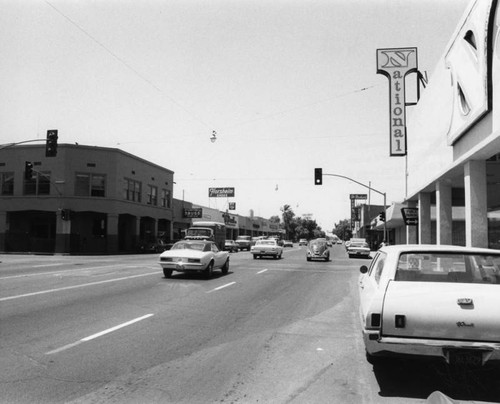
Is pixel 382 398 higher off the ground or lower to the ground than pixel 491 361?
lower

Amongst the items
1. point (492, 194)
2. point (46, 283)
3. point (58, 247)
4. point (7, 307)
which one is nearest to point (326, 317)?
point (7, 307)

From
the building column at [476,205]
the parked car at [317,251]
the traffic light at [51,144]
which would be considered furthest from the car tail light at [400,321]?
the parked car at [317,251]

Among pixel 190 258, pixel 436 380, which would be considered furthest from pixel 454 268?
A: pixel 190 258

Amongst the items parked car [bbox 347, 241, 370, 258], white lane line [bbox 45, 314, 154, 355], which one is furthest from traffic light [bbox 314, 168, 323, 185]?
white lane line [bbox 45, 314, 154, 355]

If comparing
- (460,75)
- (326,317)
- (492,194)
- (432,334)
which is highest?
(460,75)

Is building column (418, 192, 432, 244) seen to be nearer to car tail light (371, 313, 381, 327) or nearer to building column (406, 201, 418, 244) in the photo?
building column (406, 201, 418, 244)

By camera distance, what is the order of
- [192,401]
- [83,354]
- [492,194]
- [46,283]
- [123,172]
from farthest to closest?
[123,172], [492,194], [46,283], [83,354], [192,401]

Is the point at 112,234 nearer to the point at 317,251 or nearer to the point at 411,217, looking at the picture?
the point at 317,251

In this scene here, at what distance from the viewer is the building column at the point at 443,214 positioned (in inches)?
680

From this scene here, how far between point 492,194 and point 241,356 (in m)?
20.4

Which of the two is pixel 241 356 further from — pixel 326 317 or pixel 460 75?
pixel 460 75

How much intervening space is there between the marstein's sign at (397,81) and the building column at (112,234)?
86.0ft

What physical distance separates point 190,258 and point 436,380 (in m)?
11.0

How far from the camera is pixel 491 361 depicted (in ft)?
14.7
